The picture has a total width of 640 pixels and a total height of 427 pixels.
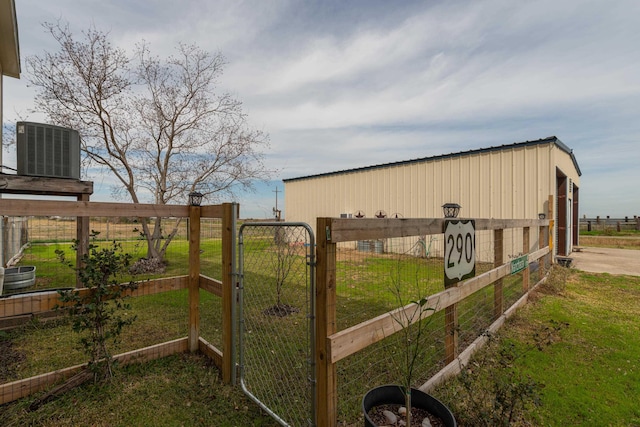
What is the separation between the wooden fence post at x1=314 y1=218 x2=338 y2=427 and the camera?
1.60 metres

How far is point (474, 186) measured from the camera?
999cm

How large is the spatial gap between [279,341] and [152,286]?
5.53ft

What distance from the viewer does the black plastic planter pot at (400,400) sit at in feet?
5.98

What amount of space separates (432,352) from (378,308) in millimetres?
1676

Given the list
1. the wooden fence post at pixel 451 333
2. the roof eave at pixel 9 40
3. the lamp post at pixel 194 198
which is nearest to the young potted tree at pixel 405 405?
the wooden fence post at pixel 451 333

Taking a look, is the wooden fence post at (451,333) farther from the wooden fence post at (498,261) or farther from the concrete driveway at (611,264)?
the concrete driveway at (611,264)

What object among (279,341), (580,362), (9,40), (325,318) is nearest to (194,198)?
(279,341)

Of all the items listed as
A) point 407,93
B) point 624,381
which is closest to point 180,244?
point 407,93

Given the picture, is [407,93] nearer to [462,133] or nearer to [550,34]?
[550,34]

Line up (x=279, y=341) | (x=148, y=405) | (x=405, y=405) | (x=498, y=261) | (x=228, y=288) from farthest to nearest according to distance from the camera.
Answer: (x=498, y=261)
(x=279, y=341)
(x=228, y=288)
(x=148, y=405)
(x=405, y=405)

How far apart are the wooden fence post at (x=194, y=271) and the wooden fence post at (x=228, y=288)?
56 centimetres

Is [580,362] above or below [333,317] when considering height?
below

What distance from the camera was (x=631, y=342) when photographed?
3516 millimetres

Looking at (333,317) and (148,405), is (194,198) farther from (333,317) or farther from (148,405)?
(333,317)
